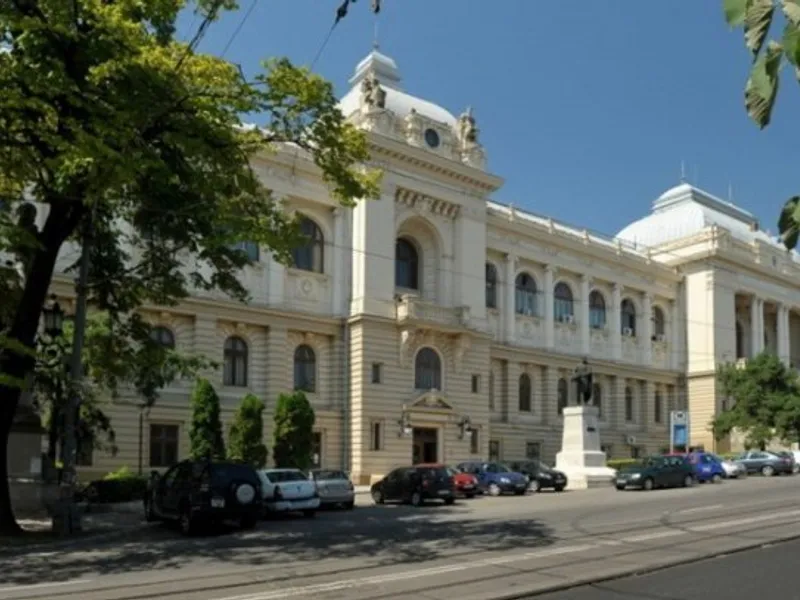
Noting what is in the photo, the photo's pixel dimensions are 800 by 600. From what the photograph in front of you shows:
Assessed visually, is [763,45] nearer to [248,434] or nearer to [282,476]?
[282,476]

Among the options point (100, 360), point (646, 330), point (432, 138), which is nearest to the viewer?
point (100, 360)

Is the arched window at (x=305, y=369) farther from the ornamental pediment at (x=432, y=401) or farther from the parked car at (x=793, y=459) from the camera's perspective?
the parked car at (x=793, y=459)

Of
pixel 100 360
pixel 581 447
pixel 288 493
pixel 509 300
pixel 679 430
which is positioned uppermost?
pixel 509 300

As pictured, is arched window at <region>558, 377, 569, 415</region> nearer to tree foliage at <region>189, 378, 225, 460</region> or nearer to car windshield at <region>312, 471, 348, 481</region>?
tree foliage at <region>189, 378, 225, 460</region>

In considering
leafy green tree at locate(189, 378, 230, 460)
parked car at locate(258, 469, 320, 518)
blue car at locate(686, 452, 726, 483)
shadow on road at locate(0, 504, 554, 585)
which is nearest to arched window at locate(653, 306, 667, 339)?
blue car at locate(686, 452, 726, 483)

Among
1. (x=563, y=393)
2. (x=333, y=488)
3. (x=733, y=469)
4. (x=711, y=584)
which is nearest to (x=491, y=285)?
(x=563, y=393)

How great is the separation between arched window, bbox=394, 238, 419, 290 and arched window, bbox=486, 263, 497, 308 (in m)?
5.84

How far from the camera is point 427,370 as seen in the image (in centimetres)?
5016

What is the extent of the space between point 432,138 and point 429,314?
386 inches

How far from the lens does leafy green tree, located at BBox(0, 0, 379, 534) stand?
57.2 ft

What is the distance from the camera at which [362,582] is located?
41.7 ft

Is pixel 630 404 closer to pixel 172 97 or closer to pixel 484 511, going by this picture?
pixel 484 511

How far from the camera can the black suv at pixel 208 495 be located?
20984 mm

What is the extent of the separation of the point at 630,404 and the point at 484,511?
41.6m
